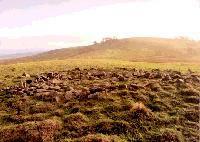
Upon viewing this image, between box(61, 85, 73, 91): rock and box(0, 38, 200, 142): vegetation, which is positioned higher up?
box(61, 85, 73, 91): rock

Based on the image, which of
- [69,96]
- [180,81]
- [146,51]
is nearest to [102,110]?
[69,96]

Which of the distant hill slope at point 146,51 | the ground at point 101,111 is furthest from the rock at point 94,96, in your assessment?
the distant hill slope at point 146,51

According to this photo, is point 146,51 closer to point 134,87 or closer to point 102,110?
point 134,87

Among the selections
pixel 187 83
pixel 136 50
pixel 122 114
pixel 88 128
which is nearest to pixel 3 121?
pixel 88 128

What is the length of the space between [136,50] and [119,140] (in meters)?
98.6

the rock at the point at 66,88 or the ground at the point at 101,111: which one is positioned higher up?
the rock at the point at 66,88

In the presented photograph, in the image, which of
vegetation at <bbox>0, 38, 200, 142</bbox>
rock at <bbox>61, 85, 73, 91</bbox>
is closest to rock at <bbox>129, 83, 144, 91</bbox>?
vegetation at <bbox>0, 38, 200, 142</bbox>

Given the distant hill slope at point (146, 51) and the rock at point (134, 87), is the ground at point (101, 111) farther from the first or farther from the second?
the distant hill slope at point (146, 51)

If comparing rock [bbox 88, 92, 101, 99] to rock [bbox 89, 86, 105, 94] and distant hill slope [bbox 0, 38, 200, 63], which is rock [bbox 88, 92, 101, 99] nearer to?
rock [bbox 89, 86, 105, 94]

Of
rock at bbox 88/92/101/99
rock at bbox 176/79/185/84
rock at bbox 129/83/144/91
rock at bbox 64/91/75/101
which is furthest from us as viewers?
rock at bbox 176/79/185/84

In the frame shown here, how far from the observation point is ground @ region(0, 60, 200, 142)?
53.8 ft

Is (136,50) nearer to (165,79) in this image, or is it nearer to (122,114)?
(165,79)

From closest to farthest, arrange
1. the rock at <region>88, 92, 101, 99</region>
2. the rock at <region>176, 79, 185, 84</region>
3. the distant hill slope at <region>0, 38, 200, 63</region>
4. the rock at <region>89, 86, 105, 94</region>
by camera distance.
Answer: the rock at <region>88, 92, 101, 99</region> → the rock at <region>89, 86, 105, 94</region> → the rock at <region>176, 79, 185, 84</region> → the distant hill slope at <region>0, 38, 200, 63</region>

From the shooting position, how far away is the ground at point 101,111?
16.4 m
